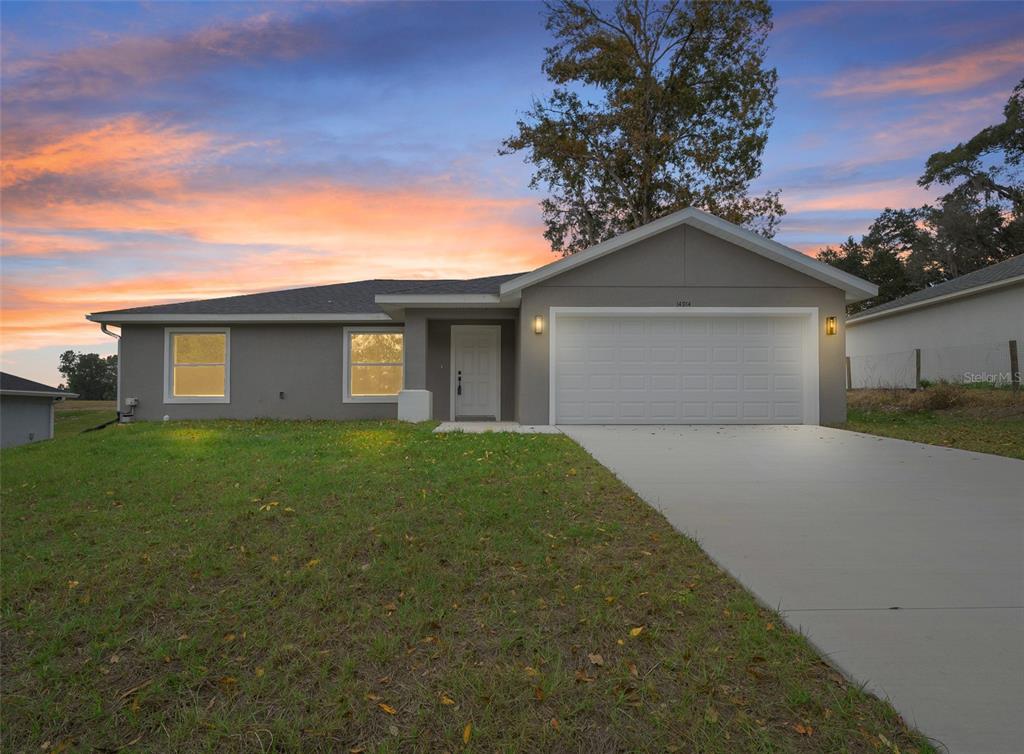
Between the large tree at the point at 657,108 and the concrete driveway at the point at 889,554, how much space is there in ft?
50.4

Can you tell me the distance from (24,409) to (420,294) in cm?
1881

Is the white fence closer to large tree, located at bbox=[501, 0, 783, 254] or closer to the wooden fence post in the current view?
the wooden fence post

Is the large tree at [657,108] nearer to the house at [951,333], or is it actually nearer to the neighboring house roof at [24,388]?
the house at [951,333]

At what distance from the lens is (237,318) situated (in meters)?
14.6

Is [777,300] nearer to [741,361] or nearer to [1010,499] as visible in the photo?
[741,361]

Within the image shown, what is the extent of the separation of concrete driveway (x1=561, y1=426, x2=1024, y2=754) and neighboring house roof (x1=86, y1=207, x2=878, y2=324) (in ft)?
15.3

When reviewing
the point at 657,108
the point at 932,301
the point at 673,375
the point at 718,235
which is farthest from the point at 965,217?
the point at 673,375

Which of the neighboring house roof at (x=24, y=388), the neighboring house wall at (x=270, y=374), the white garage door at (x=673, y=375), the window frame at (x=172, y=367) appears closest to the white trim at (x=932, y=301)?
the white garage door at (x=673, y=375)

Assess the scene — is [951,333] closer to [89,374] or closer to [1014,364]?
[1014,364]

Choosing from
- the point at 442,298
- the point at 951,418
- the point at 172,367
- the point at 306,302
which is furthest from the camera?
the point at 306,302

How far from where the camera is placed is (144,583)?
12.7 ft

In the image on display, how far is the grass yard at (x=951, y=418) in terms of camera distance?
33.0ft

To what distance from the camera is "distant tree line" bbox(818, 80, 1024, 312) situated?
1230 inches

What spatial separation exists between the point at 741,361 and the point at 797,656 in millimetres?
10345
